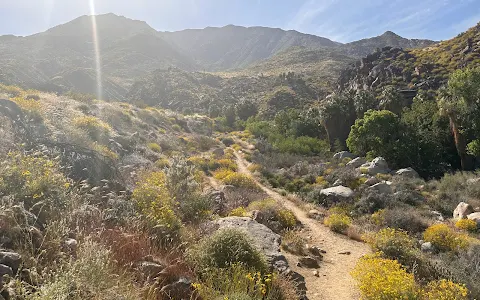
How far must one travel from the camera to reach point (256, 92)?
262 feet

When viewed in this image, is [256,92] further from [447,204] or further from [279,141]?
[447,204]

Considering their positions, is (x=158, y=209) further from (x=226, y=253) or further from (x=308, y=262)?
(x=308, y=262)

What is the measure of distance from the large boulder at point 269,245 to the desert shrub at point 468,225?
27.7 ft

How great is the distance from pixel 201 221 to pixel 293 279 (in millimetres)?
2964

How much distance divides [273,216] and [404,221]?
5.25 m

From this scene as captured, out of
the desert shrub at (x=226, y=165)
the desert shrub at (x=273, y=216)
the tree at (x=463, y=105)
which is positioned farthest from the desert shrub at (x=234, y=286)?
the tree at (x=463, y=105)

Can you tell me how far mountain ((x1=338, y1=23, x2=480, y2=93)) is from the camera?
4978 cm

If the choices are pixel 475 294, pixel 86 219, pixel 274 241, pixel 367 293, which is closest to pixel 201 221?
pixel 274 241

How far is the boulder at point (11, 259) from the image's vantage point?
3.62 m

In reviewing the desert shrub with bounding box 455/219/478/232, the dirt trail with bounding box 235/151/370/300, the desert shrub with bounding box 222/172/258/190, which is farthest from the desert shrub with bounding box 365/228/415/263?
the desert shrub with bounding box 222/172/258/190

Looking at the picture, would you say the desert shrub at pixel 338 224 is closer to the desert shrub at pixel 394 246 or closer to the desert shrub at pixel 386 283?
the desert shrub at pixel 394 246

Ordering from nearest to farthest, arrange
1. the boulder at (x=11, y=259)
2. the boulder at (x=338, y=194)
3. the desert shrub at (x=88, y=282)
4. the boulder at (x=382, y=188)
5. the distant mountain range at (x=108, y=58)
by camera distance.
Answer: the desert shrub at (x=88, y=282) < the boulder at (x=11, y=259) < the boulder at (x=338, y=194) < the boulder at (x=382, y=188) < the distant mountain range at (x=108, y=58)

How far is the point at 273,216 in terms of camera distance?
11414mm

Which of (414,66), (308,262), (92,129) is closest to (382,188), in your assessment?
(308,262)
